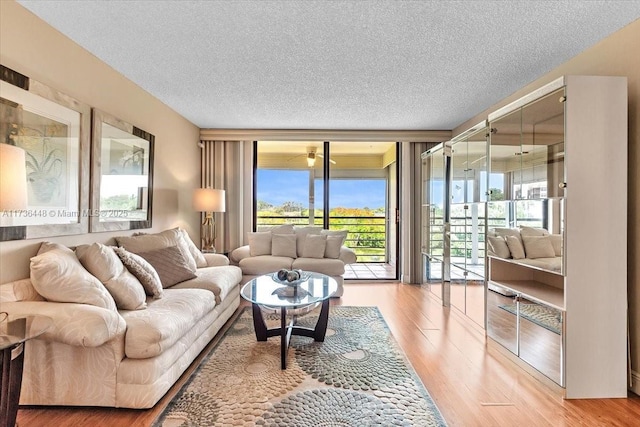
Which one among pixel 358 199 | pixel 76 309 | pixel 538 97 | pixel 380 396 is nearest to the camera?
pixel 76 309

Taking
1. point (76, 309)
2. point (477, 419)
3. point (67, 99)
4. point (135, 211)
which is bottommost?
point (477, 419)

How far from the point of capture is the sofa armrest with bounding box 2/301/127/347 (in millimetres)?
1675

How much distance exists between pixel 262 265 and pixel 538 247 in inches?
121

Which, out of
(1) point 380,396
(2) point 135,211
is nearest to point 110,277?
(2) point 135,211

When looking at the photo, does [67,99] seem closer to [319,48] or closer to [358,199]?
[319,48]

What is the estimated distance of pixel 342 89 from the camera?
3.26 meters

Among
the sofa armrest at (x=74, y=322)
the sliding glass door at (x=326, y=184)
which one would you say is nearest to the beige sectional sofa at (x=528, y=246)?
the sliding glass door at (x=326, y=184)

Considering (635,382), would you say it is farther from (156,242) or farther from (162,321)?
(156,242)

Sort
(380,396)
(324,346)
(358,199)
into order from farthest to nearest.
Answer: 1. (358,199)
2. (324,346)
3. (380,396)

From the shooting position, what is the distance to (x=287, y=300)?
97.1 inches

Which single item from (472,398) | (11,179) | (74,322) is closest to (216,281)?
(74,322)

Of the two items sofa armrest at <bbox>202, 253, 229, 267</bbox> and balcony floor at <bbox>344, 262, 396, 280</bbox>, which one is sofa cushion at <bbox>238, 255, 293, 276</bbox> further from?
balcony floor at <bbox>344, 262, 396, 280</bbox>

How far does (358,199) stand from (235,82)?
10.2 feet

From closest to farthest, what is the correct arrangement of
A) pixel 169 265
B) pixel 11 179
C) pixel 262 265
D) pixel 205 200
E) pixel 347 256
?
pixel 11 179
pixel 169 265
pixel 262 265
pixel 205 200
pixel 347 256
